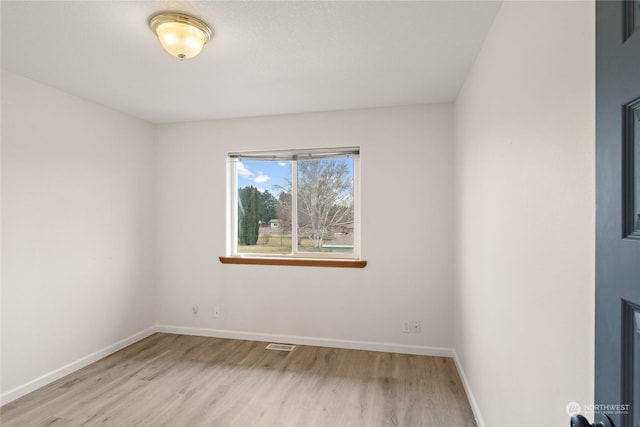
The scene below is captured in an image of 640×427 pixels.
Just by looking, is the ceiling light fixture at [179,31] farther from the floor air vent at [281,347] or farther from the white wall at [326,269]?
the floor air vent at [281,347]

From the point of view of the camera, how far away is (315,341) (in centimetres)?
337

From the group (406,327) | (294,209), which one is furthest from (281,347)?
(294,209)

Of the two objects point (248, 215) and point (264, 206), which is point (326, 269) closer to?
point (264, 206)

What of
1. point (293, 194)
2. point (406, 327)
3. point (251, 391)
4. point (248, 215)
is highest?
point (293, 194)

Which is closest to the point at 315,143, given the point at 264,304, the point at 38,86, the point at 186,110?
the point at 186,110

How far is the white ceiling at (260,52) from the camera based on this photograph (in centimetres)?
167

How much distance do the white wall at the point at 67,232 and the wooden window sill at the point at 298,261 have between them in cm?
106

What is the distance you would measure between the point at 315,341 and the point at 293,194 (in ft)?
5.25

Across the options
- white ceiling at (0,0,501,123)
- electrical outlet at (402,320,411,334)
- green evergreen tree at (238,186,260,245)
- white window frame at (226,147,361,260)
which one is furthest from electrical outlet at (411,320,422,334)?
white ceiling at (0,0,501,123)

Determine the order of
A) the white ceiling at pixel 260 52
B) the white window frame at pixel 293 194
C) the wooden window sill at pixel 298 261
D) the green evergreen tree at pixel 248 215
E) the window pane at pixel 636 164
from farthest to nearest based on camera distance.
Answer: the green evergreen tree at pixel 248 215, the white window frame at pixel 293 194, the wooden window sill at pixel 298 261, the white ceiling at pixel 260 52, the window pane at pixel 636 164

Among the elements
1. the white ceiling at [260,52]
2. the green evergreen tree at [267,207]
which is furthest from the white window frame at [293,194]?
the white ceiling at [260,52]

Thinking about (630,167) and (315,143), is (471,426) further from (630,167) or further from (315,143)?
(315,143)

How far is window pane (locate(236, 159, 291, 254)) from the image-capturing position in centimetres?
365

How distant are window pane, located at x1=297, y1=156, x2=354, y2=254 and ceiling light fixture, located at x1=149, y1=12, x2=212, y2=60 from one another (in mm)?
1866
